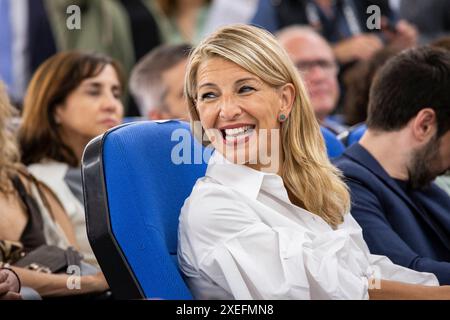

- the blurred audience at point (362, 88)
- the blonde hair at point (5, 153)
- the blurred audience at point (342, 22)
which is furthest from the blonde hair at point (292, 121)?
the blurred audience at point (342, 22)

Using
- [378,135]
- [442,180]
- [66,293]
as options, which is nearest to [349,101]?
[442,180]

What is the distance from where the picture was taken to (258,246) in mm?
2146

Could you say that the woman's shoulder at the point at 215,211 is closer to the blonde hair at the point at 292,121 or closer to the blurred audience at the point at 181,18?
the blonde hair at the point at 292,121

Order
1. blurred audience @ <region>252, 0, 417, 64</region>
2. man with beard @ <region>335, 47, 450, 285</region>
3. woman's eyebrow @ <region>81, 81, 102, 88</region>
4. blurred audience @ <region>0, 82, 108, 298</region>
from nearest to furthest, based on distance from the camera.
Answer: man with beard @ <region>335, 47, 450, 285</region>
blurred audience @ <region>0, 82, 108, 298</region>
woman's eyebrow @ <region>81, 81, 102, 88</region>
blurred audience @ <region>252, 0, 417, 64</region>

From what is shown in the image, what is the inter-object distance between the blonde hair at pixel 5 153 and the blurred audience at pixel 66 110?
26 cm

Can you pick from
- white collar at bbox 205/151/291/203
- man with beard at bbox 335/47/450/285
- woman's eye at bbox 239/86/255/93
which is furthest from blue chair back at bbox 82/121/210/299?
man with beard at bbox 335/47/450/285

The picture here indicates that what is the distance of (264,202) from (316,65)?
258 centimetres

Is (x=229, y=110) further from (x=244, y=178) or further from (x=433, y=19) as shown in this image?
(x=433, y=19)

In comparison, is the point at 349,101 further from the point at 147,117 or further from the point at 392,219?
the point at 392,219

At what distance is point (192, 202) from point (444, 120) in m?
0.89

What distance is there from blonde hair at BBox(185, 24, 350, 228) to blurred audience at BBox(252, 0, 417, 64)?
9.59 feet

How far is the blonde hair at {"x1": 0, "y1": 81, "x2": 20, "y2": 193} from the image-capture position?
3100mm

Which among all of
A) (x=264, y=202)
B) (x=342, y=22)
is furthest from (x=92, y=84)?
(x=342, y=22)

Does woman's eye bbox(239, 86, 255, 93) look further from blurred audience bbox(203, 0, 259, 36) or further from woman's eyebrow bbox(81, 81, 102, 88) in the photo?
blurred audience bbox(203, 0, 259, 36)
